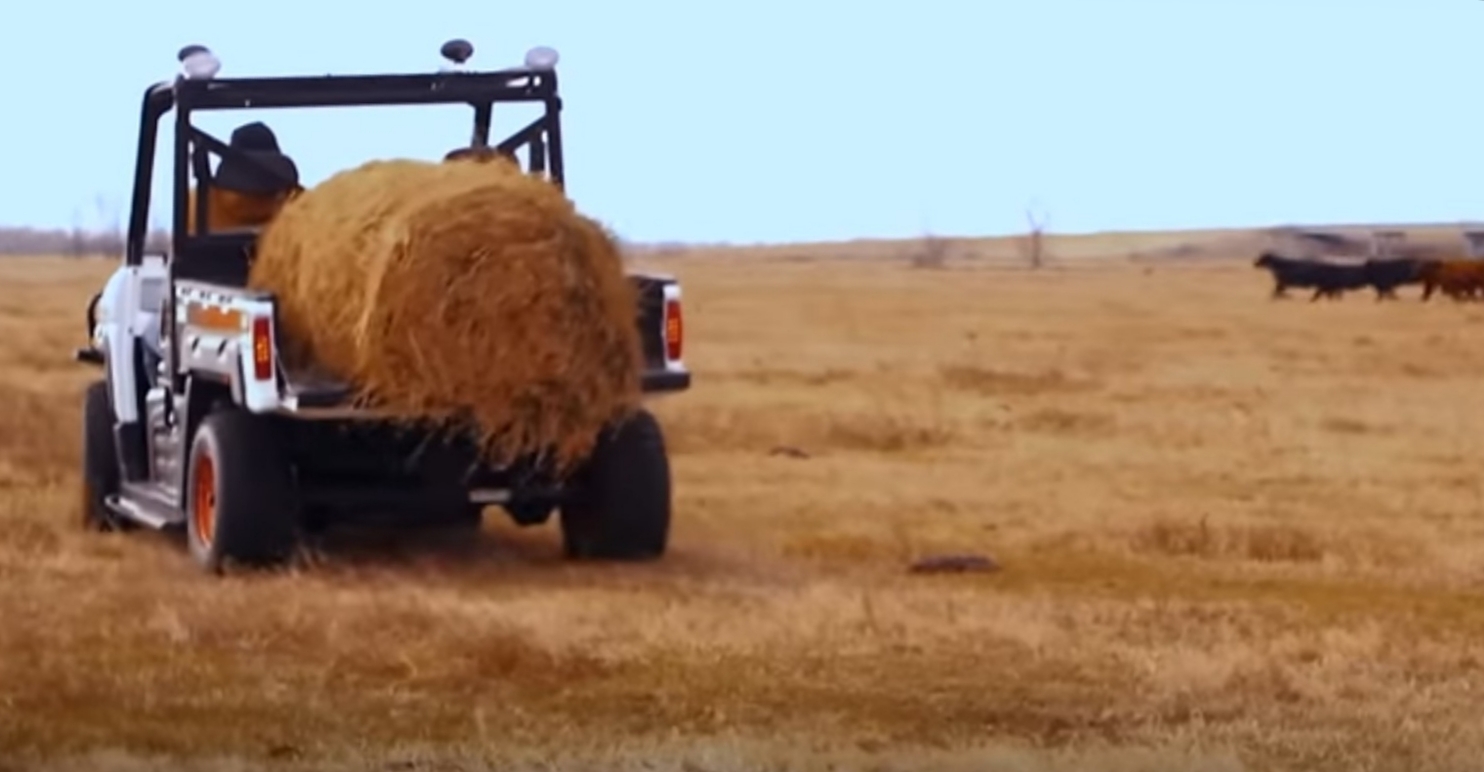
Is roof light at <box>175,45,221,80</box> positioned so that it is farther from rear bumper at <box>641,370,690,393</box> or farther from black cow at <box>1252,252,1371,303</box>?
black cow at <box>1252,252,1371,303</box>

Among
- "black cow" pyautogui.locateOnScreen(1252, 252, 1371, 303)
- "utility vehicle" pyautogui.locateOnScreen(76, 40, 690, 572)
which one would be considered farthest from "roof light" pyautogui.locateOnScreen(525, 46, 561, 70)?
"black cow" pyautogui.locateOnScreen(1252, 252, 1371, 303)

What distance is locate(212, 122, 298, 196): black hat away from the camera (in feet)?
49.8

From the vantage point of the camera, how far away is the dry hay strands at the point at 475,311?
13.0 meters

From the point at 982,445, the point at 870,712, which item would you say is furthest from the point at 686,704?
the point at 982,445

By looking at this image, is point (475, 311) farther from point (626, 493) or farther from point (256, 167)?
point (256, 167)

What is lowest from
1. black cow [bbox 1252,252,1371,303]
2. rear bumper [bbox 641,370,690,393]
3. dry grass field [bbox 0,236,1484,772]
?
black cow [bbox 1252,252,1371,303]

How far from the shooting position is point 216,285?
14477mm

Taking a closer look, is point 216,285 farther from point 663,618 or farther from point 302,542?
point 663,618

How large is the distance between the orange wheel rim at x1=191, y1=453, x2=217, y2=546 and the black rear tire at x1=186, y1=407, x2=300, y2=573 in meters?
0.12

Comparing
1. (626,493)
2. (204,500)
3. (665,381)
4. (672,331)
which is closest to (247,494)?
(204,500)

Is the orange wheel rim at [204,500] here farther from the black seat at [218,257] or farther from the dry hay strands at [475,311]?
the black seat at [218,257]

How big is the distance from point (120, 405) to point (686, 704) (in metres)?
6.46

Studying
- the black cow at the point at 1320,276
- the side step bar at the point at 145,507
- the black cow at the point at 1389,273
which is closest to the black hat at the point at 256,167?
the side step bar at the point at 145,507

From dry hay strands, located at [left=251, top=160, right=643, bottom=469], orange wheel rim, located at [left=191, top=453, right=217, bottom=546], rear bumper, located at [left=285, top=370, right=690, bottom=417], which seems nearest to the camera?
dry hay strands, located at [left=251, top=160, right=643, bottom=469]
